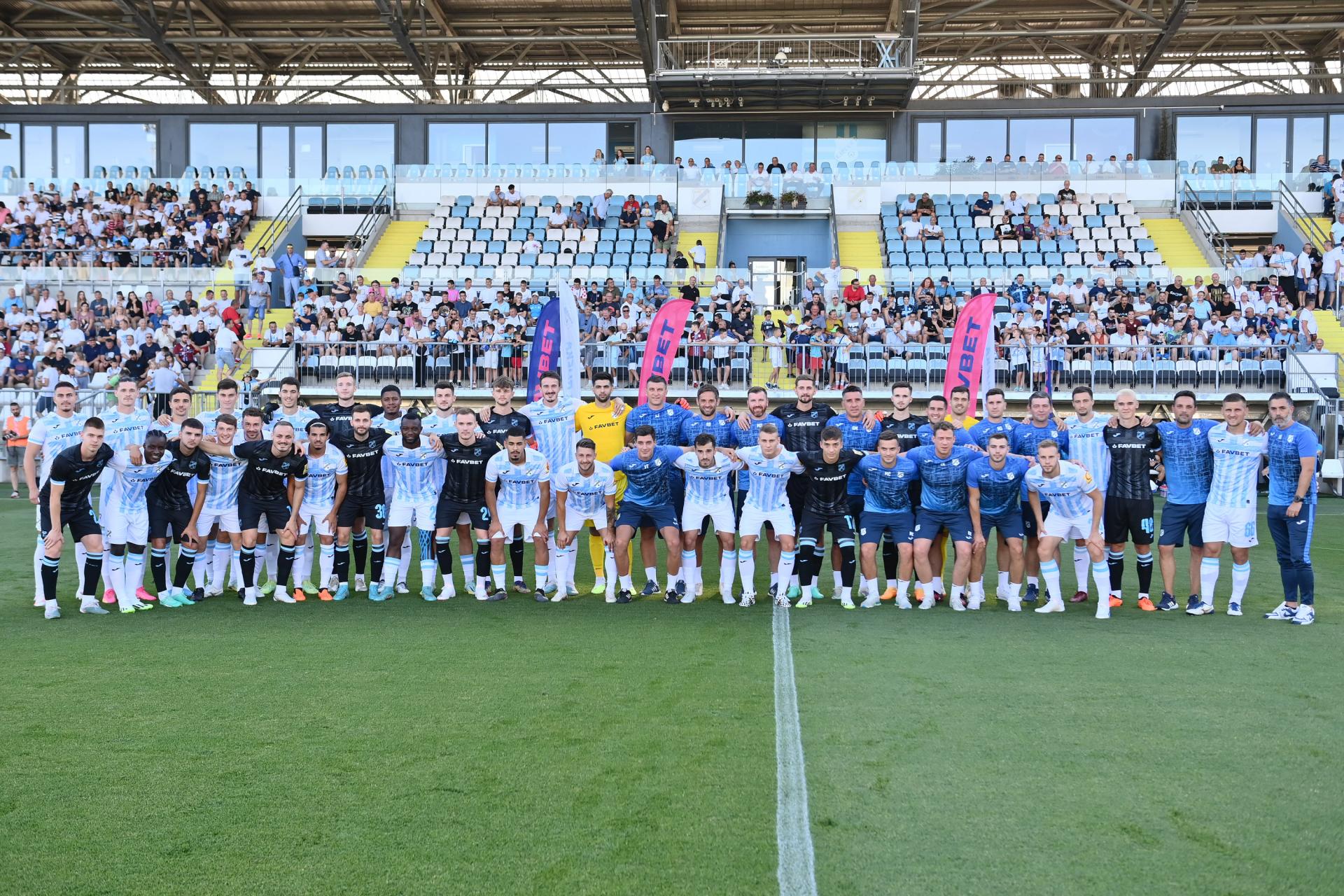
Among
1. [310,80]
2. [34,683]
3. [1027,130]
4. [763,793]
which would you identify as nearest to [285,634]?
[34,683]

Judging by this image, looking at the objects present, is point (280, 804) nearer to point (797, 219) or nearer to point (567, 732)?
point (567, 732)

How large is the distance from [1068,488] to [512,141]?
28.2 meters

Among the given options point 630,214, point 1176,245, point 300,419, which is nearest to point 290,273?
point 630,214

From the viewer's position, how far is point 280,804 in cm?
490

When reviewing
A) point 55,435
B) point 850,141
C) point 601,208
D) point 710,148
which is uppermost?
point 850,141

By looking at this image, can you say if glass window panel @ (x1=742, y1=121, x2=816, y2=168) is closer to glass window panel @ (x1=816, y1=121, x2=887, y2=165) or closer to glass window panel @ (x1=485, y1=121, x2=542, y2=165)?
glass window panel @ (x1=816, y1=121, x2=887, y2=165)

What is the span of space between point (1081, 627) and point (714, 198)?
24460 mm

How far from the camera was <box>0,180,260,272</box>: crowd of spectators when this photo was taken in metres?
28.4

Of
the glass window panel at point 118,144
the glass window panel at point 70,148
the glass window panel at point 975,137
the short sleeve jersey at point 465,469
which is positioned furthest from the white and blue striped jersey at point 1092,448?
the glass window panel at point 70,148

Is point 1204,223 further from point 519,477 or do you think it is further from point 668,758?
point 668,758

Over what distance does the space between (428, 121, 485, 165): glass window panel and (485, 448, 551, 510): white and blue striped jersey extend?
2664cm

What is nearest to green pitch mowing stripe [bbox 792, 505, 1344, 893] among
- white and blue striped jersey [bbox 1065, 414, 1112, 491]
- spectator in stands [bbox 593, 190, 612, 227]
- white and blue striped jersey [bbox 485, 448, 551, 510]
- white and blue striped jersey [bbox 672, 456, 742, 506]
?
white and blue striped jersey [bbox 672, 456, 742, 506]

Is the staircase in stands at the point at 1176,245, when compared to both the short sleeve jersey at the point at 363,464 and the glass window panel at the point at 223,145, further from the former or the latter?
the glass window panel at the point at 223,145

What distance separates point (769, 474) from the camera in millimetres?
10195
